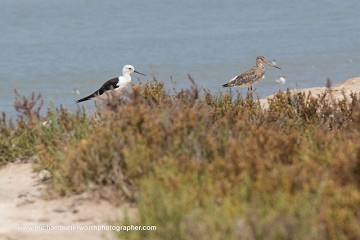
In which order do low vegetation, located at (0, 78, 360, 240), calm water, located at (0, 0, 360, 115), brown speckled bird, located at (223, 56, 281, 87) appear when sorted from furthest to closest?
calm water, located at (0, 0, 360, 115), brown speckled bird, located at (223, 56, 281, 87), low vegetation, located at (0, 78, 360, 240)

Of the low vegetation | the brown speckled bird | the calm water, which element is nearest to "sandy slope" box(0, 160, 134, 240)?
the low vegetation

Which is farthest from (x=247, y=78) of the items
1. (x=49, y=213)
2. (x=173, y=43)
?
(x=173, y=43)

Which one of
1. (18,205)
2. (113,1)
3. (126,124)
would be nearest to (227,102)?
(126,124)

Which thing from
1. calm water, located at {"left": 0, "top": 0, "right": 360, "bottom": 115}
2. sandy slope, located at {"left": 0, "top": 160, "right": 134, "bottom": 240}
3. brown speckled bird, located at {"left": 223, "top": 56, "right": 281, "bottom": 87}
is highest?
calm water, located at {"left": 0, "top": 0, "right": 360, "bottom": 115}

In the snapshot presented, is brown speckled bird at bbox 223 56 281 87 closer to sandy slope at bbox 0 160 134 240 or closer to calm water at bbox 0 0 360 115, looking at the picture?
calm water at bbox 0 0 360 115

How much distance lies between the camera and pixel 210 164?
7.59m

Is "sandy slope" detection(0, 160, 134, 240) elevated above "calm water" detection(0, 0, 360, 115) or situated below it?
below

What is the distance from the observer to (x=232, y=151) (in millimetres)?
7469

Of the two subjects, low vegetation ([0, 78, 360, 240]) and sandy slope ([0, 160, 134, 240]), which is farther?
sandy slope ([0, 160, 134, 240])

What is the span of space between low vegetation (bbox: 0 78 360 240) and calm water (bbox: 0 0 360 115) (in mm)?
8613

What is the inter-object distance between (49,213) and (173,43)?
24.6 m

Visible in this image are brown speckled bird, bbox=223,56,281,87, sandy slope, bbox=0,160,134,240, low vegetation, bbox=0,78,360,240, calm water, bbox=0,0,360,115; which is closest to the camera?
low vegetation, bbox=0,78,360,240

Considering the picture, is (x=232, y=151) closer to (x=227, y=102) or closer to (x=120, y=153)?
(x=120, y=153)

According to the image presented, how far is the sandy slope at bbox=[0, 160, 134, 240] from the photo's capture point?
7.43 metres
